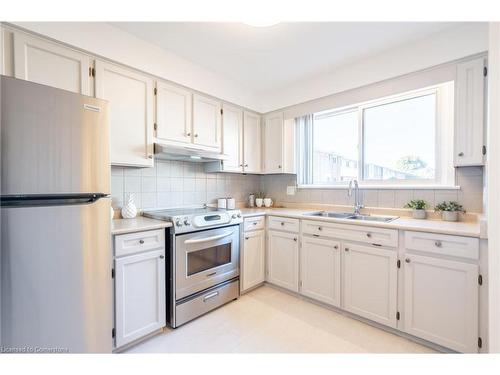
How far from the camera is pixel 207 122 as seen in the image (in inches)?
97.4

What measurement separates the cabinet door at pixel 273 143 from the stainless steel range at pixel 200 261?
3.23 ft

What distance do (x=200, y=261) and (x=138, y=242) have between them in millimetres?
590

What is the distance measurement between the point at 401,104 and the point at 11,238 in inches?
123

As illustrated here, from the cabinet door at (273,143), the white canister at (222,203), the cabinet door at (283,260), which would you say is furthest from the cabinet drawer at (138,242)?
the cabinet door at (273,143)

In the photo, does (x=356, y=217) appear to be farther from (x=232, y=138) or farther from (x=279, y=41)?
(x=279, y=41)

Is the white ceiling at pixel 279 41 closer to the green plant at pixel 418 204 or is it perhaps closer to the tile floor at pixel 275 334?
the green plant at pixel 418 204

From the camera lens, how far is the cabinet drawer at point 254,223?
97.1 inches

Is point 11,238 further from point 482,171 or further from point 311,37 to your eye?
point 482,171

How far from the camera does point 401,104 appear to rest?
7.70ft

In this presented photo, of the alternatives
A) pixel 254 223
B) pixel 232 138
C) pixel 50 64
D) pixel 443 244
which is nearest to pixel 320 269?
pixel 254 223

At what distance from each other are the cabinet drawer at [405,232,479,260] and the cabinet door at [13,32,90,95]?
8.59 feet

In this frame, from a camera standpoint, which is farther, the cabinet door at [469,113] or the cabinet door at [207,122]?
the cabinet door at [207,122]

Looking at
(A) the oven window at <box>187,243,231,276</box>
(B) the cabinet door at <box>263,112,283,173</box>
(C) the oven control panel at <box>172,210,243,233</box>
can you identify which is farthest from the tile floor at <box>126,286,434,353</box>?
(B) the cabinet door at <box>263,112,283,173</box>

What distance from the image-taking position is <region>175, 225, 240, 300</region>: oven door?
1.87 m
